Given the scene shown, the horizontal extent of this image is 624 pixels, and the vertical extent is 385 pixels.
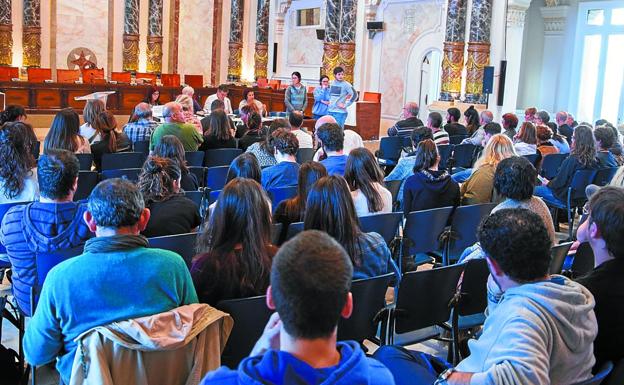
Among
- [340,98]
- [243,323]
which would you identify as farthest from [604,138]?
[340,98]

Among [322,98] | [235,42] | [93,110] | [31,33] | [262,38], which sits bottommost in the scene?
[93,110]

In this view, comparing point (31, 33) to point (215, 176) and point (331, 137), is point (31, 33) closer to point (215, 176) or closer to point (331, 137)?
point (215, 176)

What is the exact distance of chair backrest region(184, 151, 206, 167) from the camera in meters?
7.02

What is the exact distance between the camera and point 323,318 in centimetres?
153

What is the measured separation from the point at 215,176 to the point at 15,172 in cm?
211

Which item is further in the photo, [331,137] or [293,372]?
[331,137]

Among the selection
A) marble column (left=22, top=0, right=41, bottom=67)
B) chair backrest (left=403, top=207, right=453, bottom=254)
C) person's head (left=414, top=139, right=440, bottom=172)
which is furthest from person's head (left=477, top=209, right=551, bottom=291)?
marble column (left=22, top=0, right=41, bottom=67)

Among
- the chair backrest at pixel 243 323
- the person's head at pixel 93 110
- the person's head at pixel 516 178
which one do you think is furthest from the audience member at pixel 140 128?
the chair backrest at pixel 243 323

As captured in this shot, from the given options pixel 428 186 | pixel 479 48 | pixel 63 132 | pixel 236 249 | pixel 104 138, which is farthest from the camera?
pixel 479 48

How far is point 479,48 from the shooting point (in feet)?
44.6

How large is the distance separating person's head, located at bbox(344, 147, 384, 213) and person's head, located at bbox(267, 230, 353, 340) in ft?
10.4

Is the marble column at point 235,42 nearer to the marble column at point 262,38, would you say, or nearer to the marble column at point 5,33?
the marble column at point 262,38

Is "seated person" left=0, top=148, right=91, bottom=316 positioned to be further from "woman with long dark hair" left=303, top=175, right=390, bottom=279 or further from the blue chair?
the blue chair

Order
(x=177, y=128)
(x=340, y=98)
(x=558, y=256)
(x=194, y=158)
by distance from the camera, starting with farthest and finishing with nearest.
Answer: (x=340, y=98) → (x=177, y=128) → (x=194, y=158) → (x=558, y=256)
